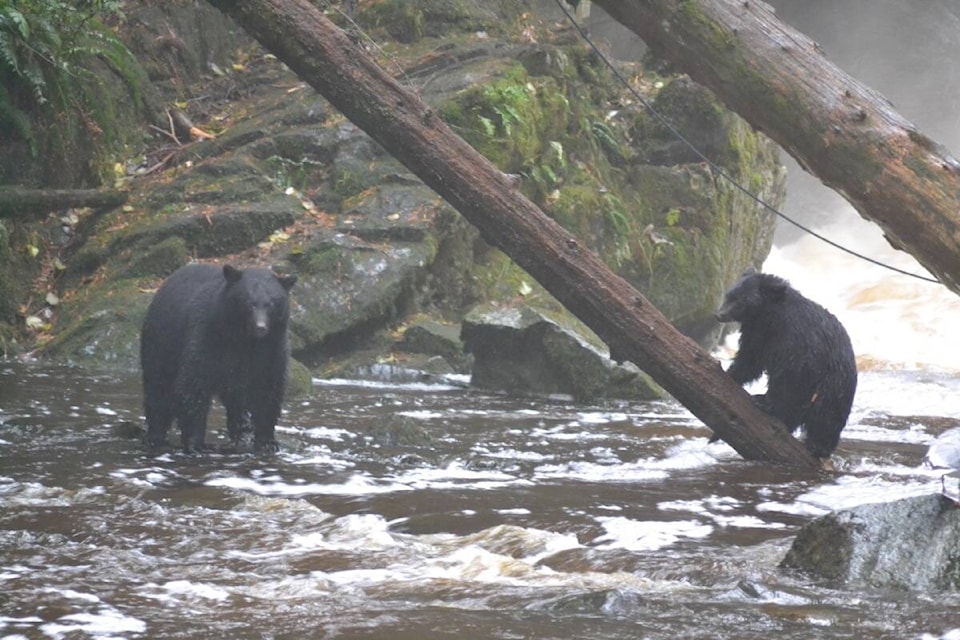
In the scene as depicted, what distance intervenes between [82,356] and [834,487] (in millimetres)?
8163

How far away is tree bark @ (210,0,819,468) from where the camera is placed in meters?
7.52

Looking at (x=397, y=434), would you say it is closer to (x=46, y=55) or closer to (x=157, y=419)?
(x=157, y=419)

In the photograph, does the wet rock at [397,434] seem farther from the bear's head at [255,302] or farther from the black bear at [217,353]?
the bear's head at [255,302]

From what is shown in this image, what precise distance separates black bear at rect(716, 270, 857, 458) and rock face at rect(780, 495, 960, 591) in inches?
129

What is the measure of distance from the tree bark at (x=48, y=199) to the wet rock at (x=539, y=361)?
5161 millimetres

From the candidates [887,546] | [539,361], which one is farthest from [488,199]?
[539,361]

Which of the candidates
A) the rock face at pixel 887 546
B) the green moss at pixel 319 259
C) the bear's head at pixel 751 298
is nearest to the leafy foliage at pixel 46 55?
the green moss at pixel 319 259

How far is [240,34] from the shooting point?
18891 mm

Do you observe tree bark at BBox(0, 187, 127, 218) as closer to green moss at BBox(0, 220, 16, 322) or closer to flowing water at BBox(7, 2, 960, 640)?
green moss at BBox(0, 220, 16, 322)

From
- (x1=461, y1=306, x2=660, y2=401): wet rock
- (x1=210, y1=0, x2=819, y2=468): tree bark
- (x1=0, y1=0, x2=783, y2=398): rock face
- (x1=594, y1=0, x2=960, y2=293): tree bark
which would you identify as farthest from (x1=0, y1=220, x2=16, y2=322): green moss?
(x1=594, y1=0, x2=960, y2=293): tree bark

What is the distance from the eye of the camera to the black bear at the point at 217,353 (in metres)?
7.73

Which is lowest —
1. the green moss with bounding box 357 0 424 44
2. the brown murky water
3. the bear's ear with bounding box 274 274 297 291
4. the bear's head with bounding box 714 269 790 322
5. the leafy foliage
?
the brown murky water

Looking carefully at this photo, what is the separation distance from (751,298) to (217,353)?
414cm

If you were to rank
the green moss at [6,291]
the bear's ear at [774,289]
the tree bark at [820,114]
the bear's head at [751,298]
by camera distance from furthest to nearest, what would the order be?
the green moss at [6,291] < the bear's head at [751,298] < the bear's ear at [774,289] < the tree bark at [820,114]
